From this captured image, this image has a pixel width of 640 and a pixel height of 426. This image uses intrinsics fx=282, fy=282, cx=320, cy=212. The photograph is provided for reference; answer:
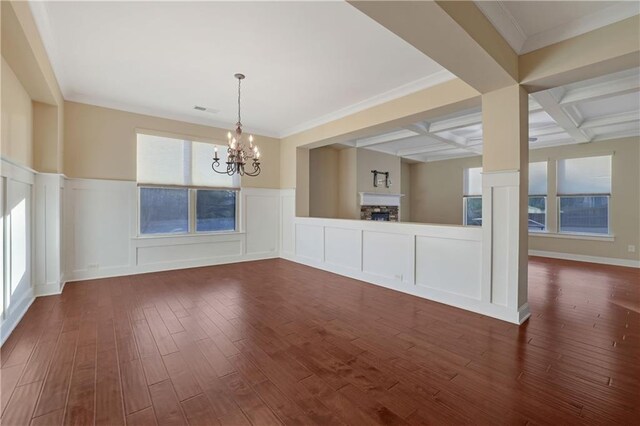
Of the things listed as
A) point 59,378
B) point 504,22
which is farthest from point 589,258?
point 59,378

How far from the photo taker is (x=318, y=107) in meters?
4.78

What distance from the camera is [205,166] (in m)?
5.61

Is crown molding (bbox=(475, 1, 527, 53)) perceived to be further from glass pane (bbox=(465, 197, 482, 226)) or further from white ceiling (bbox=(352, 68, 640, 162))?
glass pane (bbox=(465, 197, 482, 226))

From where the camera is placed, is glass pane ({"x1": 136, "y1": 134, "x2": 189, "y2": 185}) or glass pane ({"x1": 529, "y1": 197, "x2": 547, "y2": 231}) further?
glass pane ({"x1": 529, "y1": 197, "x2": 547, "y2": 231})

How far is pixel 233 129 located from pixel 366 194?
369cm

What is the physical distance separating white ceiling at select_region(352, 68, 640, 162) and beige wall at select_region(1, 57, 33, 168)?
5.39 metres

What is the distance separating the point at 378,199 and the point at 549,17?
5607 millimetres

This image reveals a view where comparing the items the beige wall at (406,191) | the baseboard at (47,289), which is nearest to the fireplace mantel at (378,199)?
the beige wall at (406,191)

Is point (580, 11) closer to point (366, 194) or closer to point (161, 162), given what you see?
point (366, 194)

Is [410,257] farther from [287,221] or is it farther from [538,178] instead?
[538,178]

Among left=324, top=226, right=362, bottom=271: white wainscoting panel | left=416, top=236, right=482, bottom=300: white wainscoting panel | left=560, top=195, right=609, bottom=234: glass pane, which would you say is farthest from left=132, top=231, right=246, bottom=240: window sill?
left=560, top=195, right=609, bottom=234: glass pane

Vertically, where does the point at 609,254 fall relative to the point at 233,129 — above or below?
below

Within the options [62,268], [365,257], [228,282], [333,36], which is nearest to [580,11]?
[333,36]

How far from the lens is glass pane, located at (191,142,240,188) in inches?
216
